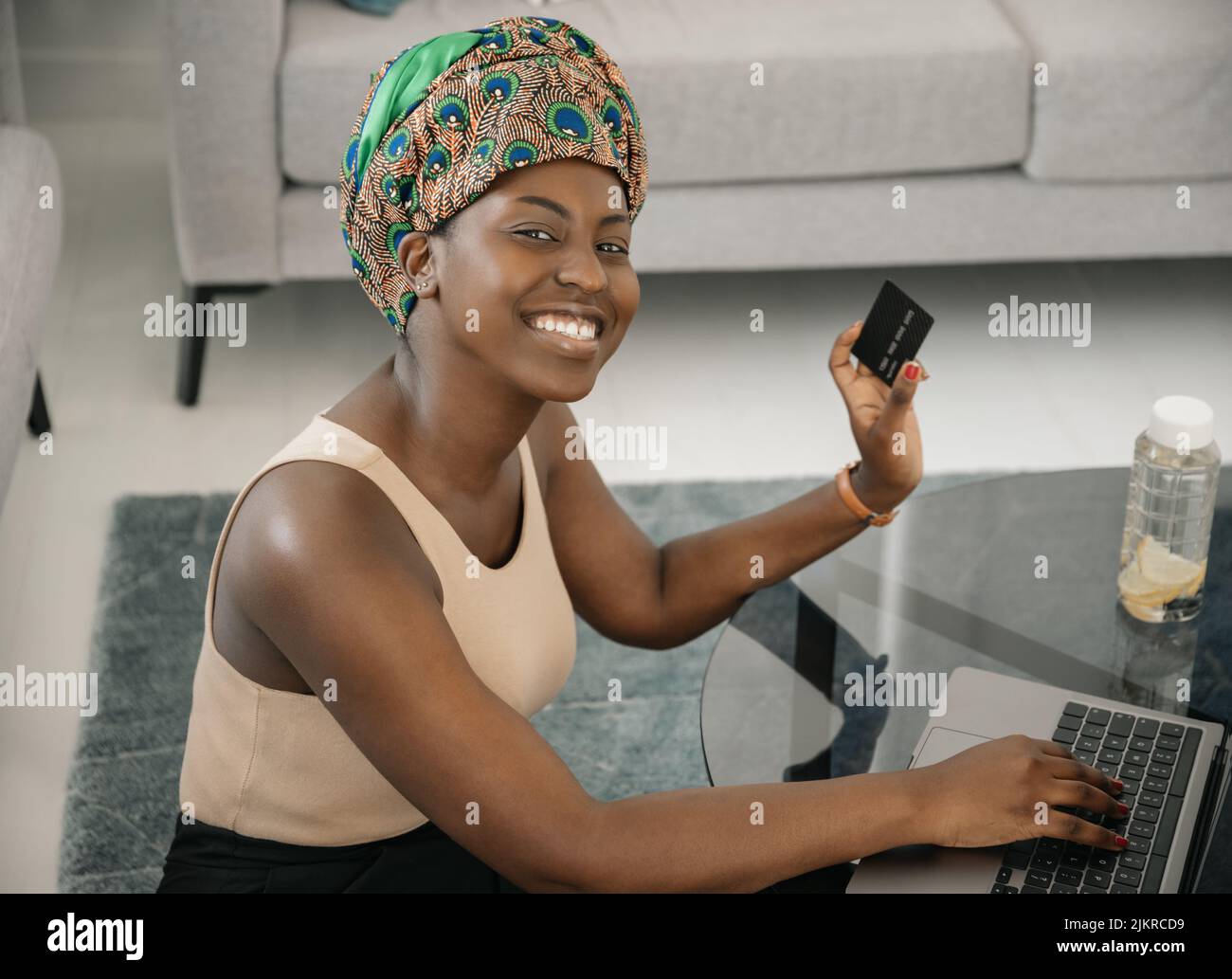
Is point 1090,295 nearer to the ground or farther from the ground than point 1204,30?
nearer to the ground

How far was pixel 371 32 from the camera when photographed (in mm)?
2629

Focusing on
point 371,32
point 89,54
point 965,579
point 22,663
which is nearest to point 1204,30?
point 371,32

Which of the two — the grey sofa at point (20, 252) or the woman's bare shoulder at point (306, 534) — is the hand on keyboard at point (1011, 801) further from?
the grey sofa at point (20, 252)

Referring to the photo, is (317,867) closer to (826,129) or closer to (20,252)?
(20,252)

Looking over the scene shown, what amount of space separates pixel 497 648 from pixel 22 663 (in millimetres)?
1073

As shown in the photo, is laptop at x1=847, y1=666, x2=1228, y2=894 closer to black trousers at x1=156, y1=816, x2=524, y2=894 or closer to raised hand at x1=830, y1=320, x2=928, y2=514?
raised hand at x1=830, y1=320, x2=928, y2=514

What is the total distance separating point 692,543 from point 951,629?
256 mm

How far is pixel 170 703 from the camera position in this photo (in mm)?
2004

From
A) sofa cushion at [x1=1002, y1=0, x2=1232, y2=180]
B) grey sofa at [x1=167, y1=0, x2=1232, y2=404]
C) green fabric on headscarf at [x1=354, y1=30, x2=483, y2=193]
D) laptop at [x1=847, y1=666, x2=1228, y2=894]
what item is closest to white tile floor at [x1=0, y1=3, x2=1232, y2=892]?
grey sofa at [x1=167, y1=0, x2=1232, y2=404]

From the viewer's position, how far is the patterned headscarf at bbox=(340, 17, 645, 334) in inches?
45.0

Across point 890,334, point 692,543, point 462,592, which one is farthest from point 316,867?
point 890,334

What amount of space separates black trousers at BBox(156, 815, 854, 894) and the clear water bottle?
64 cm

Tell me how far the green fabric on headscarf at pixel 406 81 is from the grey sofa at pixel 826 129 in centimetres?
142
